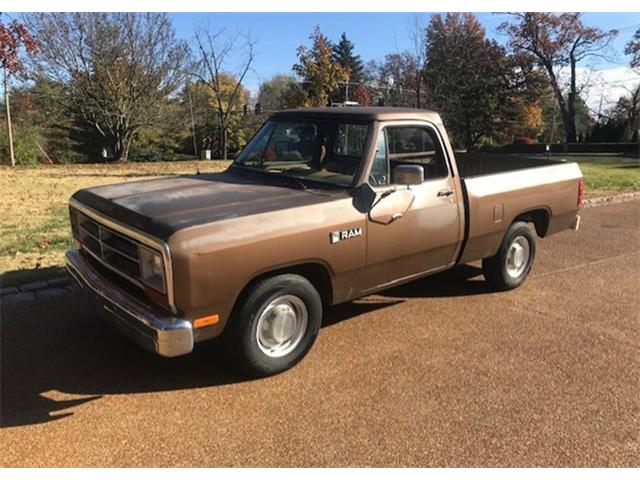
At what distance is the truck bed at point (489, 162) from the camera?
6352 mm

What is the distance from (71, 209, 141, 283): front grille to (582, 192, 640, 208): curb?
972 cm

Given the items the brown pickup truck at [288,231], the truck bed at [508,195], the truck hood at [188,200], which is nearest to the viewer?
the brown pickup truck at [288,231]

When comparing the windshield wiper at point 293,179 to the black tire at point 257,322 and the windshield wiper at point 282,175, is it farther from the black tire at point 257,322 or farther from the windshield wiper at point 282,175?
the black tire at point 257,322

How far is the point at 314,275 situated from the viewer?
4.18 meters

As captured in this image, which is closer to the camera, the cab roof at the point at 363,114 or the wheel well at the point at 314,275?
the wheel well at the point at 314,275

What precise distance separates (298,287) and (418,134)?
2.02 meters

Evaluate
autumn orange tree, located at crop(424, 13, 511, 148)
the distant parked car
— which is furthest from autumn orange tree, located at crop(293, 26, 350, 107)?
the distant parked car

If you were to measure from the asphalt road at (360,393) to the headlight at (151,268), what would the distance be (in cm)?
78

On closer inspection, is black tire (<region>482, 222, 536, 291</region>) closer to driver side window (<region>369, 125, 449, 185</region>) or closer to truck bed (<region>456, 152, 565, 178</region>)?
truck bed (<region>456, 152, 565, 178</region>)

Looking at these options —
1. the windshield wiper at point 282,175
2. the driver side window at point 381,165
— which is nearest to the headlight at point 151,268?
the windshield wiper at point 282,175

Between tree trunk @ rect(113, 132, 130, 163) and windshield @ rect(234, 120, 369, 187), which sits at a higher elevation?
tree trunk @ rect(113, 132, 130, 163)

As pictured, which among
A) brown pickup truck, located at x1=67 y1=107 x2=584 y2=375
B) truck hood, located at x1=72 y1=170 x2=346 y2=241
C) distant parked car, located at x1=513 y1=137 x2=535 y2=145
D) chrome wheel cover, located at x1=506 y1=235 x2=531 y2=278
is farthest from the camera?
distant parked car, located at x1=513 y1=137 x2=535 y2=145

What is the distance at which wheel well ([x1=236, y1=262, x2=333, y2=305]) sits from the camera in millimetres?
3818

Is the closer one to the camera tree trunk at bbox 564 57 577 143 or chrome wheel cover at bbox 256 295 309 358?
chrome wheel cover at bbox 256 295 309 358
